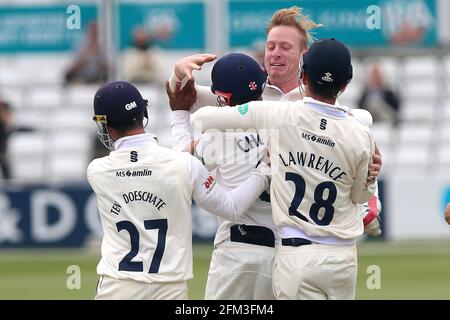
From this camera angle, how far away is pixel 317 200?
6.78 metres

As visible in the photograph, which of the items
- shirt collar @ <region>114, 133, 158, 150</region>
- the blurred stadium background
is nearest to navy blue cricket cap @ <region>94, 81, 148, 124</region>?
shirt collar @ <region>114, 133, 158, 150</region>

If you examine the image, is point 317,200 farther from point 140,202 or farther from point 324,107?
point 140,202

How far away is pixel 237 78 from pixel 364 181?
3.24 feet

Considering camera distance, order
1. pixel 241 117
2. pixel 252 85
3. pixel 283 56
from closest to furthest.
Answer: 1. pixel 241 117
2. pixel 252 85
3. pixel 283 56

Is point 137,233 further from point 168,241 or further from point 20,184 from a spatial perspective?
point 20,184

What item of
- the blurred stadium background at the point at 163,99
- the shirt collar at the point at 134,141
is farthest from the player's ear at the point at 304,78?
Result: the blurred stadium background at the point at 163,99

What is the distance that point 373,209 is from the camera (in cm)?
748

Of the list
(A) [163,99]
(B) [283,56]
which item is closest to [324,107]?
(B) [283,56]

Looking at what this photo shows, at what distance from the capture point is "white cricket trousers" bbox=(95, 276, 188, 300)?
675cm

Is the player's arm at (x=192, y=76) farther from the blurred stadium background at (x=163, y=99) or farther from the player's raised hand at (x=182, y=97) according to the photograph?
the blurred stadium background at (x=163, y=99)

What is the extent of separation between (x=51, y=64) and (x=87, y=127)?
10.8ft

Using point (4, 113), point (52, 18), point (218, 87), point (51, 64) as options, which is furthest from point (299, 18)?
point (51, 64)

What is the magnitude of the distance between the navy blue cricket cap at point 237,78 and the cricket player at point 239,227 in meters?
0.11

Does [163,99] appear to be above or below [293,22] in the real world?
below
